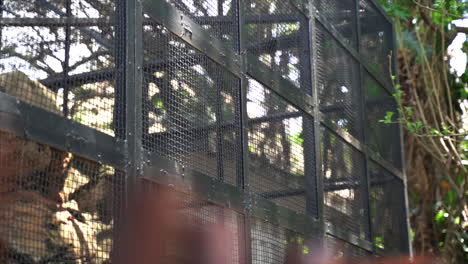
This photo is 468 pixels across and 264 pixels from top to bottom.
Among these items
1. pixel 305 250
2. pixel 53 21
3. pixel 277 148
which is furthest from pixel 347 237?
pixel 53 21

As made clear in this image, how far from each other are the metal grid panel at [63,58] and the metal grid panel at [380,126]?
329 centimetres

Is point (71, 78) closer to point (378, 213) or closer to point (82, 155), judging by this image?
point (82, 155)

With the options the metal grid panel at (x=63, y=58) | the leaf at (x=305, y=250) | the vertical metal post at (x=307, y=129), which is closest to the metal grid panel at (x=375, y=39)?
the vertical metal post at (x=307, y=129)

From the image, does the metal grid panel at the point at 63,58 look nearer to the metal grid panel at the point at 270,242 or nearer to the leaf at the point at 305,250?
the metal grid panel at the point at 270,242

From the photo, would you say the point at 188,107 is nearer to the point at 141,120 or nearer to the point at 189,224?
the point at 141,120

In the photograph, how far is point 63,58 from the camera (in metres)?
2.94

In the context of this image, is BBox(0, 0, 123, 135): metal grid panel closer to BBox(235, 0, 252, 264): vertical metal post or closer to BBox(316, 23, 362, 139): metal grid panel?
BBox(235, 0, 252, 264): vertical metal post

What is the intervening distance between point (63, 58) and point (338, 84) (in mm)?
2923

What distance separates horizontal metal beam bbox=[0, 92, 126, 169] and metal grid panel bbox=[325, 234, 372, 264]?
216 centimetres

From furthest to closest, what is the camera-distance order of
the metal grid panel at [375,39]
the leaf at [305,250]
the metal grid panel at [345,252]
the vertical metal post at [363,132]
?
the metal grid panel at [375,39], the vertical metal post at [363,132], the metal grid panel at [345,252], the leaf at [305,250]

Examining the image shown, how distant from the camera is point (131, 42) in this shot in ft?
10.6

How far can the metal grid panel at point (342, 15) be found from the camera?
5.52 metres

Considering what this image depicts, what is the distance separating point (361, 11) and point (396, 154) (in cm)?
127

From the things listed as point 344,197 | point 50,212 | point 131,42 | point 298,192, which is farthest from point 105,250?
point 344,197
